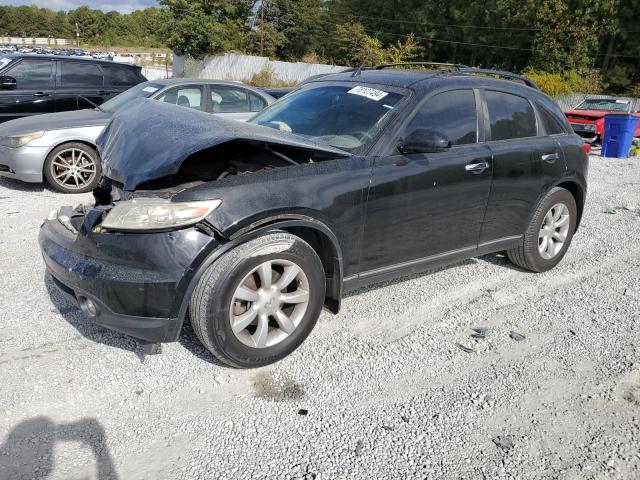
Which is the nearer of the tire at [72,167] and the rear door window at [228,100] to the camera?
the tire at [72,167]

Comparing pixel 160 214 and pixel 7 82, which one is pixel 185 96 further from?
pixel 160 214

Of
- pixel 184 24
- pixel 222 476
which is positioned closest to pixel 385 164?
pixel 222 476

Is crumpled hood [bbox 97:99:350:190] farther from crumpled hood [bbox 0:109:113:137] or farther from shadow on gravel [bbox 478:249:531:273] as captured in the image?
crumpled hood [bbox 0:109:113:137]

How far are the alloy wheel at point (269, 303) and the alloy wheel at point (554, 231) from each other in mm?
2695

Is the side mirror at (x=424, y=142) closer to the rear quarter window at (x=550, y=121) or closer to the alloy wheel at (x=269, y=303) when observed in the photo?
the alloy wheel at (x=269, y=303)

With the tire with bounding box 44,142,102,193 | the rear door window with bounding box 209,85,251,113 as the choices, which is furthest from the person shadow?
the rear door window with bounding box 209,85,251,113

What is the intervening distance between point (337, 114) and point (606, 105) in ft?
52.9

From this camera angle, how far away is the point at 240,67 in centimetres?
4759

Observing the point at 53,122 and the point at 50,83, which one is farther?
the point at 50,83

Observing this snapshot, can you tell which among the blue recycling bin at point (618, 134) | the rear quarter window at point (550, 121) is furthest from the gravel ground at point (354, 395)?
the blue recycling bin at point (618, 134)

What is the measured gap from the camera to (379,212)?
354 centimetres

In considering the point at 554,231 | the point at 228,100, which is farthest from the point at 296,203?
the point at 228,100

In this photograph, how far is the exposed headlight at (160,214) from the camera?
9.28ft

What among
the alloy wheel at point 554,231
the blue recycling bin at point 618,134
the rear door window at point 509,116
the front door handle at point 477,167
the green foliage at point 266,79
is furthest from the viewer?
the green foliage at point 266,79
